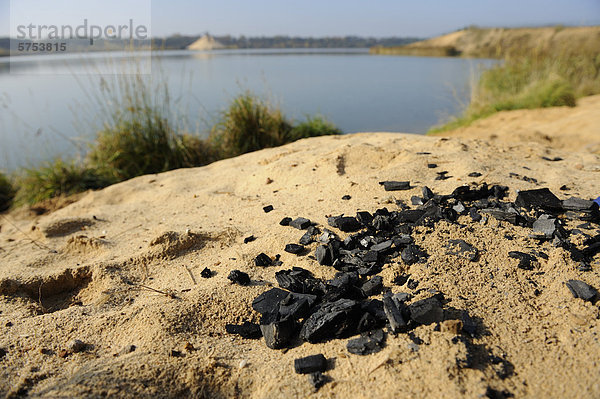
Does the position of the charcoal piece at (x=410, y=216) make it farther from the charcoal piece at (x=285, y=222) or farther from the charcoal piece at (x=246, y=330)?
the charcoal piece at (x=246, y=330)

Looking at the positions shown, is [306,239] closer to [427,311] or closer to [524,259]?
[427,311]

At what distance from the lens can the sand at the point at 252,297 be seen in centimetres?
124

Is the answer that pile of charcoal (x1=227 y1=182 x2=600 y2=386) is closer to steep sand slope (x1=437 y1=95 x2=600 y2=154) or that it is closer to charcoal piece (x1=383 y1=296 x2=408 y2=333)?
charcoal piece (x1=383 y1=296 x2=408 y2=333)

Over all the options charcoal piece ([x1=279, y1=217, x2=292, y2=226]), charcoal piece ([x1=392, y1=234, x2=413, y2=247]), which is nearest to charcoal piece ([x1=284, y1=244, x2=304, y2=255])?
charcoal piece ([x1=279, y1=217, x2=292, y2=226])

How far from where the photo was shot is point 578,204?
2062mm

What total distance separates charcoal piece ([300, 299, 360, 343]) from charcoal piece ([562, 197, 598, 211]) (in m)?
1.35

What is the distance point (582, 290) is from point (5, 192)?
18.8 feet

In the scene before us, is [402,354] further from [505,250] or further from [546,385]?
[505,250]

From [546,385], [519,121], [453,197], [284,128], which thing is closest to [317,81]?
[284,128]

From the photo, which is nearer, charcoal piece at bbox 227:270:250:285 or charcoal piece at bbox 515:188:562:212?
charcoal piece at bbox 227:270:250:285

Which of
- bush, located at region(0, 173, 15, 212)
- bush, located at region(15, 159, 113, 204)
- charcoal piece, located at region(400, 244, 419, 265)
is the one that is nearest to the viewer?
charcoal piece, located at region(400, 244, 419, 265)

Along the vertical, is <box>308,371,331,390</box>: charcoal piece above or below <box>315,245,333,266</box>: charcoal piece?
below

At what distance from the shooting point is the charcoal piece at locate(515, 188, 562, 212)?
2.08m

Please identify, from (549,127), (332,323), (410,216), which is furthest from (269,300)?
(549,127)
